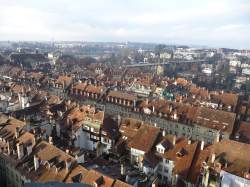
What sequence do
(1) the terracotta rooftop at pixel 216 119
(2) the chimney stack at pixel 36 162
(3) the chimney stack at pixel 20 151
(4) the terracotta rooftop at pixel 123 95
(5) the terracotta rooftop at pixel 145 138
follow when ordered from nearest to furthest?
(2) the chimney stack at pixel 36 162 < (3) the chimney stack at pixel 20 151 < (5) the terracotta rooftop at pixel 145 138 < (1) the terracotta rooftop at pixel 216 119 < (4) the terracotta rooftop at pixel 123 95

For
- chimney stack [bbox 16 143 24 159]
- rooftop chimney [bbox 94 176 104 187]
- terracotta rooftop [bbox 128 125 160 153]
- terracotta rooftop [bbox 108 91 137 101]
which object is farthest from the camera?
terracotta rooftop [bbox 108 91 137 101]

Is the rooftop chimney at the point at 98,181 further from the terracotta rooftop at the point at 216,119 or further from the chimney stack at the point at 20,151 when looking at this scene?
the terracotta rooftop at the point at 216,119

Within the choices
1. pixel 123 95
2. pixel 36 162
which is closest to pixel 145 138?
pixel 36 162

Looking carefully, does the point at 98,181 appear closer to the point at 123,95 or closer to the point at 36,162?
the point at 36,162

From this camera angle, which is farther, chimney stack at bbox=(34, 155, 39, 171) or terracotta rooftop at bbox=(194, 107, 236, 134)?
terracotta rooftop at bbox=(194, 107, 236, 134)

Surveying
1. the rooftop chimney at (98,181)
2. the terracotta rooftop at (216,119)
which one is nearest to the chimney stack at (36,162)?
the rooftop chimney at (98,181)

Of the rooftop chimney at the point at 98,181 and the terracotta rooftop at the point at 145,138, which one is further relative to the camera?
the terracotta rooftop at the point at 145,138

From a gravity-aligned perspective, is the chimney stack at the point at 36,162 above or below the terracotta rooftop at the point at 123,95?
below

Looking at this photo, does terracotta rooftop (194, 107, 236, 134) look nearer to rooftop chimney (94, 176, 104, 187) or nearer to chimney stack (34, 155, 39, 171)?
rooftop chimney (94, 176, 104, 187)

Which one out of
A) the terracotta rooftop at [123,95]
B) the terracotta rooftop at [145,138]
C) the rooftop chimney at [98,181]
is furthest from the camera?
the terracotta rooftop at [123,95]

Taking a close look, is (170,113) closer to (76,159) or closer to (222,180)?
(222,180)

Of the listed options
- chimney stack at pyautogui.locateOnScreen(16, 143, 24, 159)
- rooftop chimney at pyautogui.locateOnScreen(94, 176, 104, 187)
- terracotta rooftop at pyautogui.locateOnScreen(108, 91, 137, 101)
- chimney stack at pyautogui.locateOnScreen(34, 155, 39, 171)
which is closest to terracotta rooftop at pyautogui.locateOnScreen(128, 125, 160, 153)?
rooftop chimney at pyautogui.locateOnScreen(94, 176, 104, 187)

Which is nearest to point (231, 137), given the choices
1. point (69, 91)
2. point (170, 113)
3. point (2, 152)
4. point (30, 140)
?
point (170, 113)
